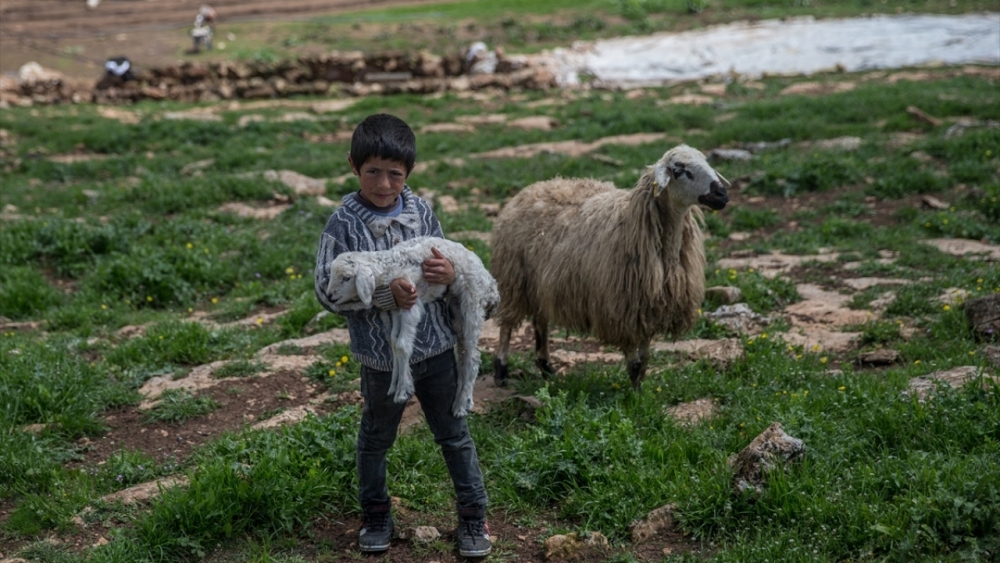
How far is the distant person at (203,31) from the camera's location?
2331cm

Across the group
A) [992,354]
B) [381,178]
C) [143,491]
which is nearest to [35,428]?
[143,491]

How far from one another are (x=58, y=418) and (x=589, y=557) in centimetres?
343

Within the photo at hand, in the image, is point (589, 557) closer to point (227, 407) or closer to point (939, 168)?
point (227, 407)

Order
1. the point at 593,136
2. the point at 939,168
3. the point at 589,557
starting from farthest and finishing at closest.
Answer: the point at 593,136 → the point at 939,168 → the point at 589,557

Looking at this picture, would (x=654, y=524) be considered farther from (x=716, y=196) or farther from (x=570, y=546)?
(x=716, y=196)

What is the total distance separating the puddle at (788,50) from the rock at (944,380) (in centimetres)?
1421

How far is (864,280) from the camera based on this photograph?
323 inches

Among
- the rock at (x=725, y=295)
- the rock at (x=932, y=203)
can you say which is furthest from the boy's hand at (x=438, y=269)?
the rock at (x=932, y=203)

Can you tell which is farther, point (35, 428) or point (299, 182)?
point (299, 182)

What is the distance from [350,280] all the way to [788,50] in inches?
711

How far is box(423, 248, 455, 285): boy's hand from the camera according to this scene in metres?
4.12

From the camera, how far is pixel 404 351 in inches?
161

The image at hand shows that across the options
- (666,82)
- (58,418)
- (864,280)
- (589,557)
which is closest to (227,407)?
(58,418)

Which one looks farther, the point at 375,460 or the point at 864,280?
the point at 864,280
